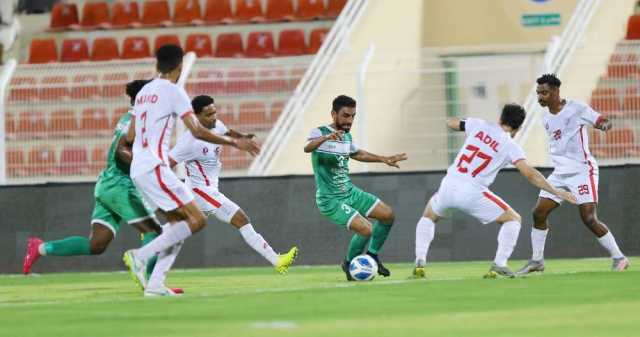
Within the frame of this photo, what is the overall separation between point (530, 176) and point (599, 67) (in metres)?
6.66

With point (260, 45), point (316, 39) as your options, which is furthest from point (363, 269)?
point (260, 45)

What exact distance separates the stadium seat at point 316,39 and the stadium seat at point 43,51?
14.5 feet

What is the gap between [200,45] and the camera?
2638cm

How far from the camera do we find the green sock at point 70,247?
582 inches

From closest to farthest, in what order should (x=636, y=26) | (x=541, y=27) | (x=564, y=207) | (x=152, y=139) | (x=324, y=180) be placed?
(x=152, y=139) → (x=324, y=180) → (x=564, y=207) → (x=636, y=26) → (x=541, y=27)

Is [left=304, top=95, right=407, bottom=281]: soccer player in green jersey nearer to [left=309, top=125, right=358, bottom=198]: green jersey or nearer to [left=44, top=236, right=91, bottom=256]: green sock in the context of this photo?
[left=309, top=125, right=358, bottom=198]: green jersey

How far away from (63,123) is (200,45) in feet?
16.8

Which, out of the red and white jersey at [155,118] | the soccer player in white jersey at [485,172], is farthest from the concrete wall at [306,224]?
the red and white jersey at [155,118]

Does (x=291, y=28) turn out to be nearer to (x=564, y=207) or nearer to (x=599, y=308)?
(x=564, y=207)

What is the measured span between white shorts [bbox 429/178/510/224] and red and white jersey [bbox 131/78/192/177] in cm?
301

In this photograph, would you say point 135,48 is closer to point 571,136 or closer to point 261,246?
point 261,246

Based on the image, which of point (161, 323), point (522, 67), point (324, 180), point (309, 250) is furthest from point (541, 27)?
point (161, 323)

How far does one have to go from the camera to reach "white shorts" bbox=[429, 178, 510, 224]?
1425 cm

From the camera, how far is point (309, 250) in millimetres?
20297
